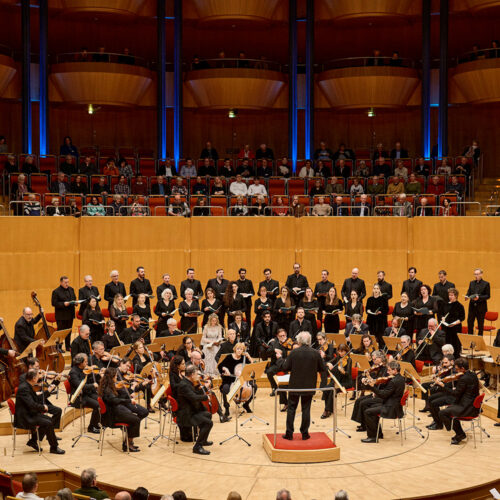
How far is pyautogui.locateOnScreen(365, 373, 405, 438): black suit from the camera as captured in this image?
1062 cm

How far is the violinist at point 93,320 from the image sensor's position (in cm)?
1364

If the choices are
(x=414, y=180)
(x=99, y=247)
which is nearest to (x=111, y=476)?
(x=99, y=247)

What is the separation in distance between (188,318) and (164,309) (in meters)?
0.48

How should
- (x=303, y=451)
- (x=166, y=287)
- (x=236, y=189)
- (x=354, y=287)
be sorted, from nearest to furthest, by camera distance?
(x=303, y=451) → (x=166, y=287) → (x=354, y=287) → (x=236, y=189)

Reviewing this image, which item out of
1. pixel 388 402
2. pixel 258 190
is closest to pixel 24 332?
pixel 388 402

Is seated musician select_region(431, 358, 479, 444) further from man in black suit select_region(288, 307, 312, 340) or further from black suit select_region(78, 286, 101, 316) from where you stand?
black suit select_region(78, 286, 101, 316)

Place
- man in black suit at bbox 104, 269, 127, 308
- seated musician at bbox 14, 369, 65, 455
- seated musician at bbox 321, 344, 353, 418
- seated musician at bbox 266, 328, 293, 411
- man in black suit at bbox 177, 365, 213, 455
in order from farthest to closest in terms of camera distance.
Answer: man in black suit at bbox 104, 269, 127, 308
seated musician at bbox 266, 328, 293, 411
seated musician at bbox 321, 344, 353, 418
man in black suit at bbox 177, 365, 213, 455
seated musician at bbox 14, 369, 65, 455

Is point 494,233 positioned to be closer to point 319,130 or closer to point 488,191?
point 488,191

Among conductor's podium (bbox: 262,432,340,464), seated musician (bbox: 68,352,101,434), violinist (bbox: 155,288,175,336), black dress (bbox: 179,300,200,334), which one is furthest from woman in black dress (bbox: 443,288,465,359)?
seated musician (bbox: 68,352,101,434)

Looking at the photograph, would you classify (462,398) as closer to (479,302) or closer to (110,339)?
(479,302)

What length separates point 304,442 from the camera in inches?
397

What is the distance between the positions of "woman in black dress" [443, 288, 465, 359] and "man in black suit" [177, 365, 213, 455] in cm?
522

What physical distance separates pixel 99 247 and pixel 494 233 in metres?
8.21

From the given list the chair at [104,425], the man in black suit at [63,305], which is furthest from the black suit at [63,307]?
the chair at [104,425]
